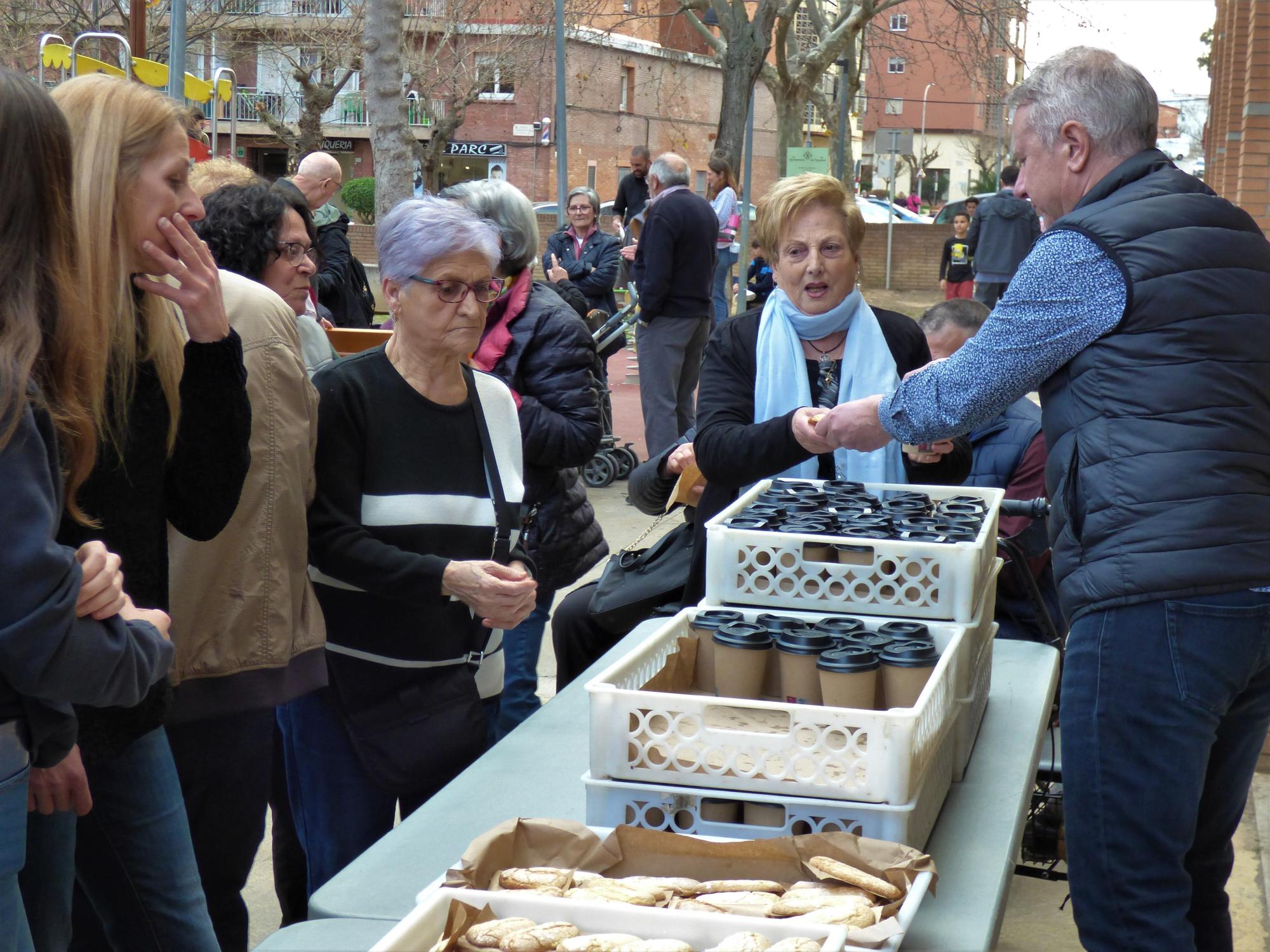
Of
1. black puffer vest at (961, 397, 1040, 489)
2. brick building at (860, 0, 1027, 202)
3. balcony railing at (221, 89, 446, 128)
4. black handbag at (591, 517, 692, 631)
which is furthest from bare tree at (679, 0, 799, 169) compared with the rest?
brick building at (860, 0, 1027, 202)

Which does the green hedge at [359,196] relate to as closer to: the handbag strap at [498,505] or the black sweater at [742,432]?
the black sweater at [742,432]

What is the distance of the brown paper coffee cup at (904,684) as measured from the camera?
6.70ft

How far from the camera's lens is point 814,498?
277cm

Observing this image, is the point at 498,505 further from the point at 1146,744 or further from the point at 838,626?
the point at 1146,744

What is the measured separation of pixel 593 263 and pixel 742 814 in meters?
9.79

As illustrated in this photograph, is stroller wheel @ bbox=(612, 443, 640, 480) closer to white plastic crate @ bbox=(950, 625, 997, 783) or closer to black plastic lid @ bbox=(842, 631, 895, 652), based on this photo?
white plastic crate @ bbox=(950, 625, 997, 783)

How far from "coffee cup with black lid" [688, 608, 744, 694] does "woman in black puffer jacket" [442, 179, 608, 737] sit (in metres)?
1.59

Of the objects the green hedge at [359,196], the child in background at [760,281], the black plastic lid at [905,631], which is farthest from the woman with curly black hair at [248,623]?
the green hedge at [359,196]

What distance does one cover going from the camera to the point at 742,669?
215cm

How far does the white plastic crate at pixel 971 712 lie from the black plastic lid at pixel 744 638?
35cm

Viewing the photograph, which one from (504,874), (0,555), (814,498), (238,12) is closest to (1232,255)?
(814,498)

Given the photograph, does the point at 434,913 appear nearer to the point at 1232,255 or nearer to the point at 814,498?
the point at 814,498

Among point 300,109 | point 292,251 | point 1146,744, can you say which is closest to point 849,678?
point 1146,744

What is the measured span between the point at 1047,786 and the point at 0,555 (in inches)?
110
